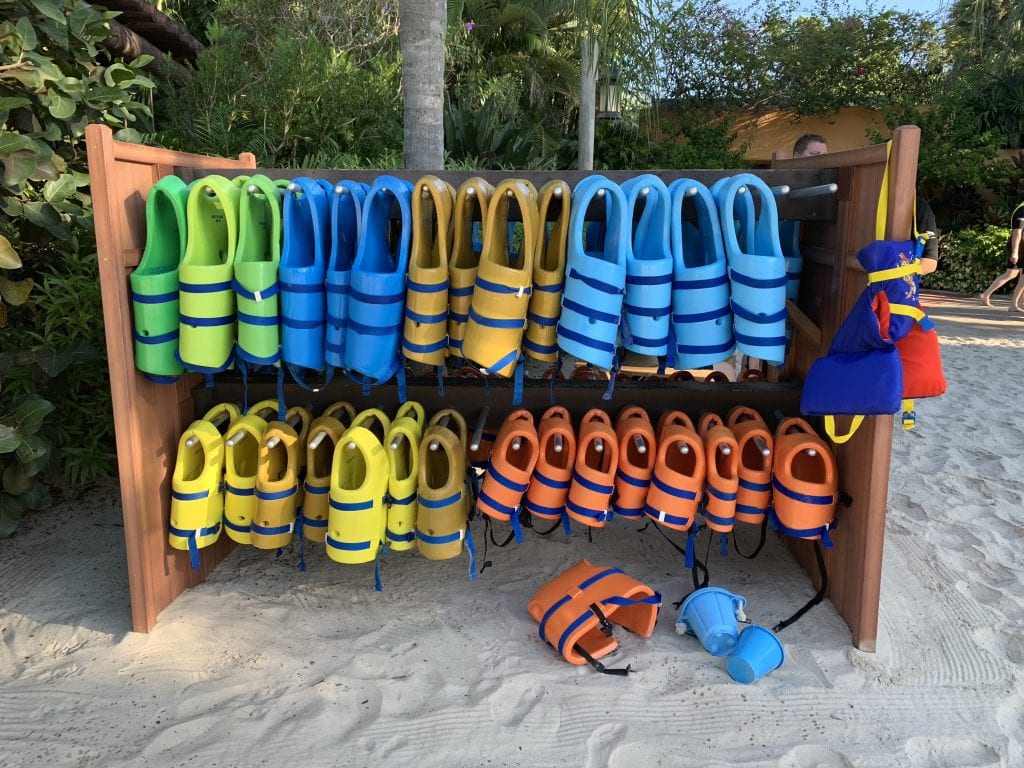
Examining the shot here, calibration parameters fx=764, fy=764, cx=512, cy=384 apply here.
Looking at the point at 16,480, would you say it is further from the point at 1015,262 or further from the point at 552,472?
the point at 1015,262

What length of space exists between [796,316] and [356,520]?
1.79m

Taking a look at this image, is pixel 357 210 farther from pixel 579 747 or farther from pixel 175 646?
pixel 579 747

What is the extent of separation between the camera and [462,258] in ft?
8.64

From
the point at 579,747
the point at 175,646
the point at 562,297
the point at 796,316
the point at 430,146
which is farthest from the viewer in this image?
the point at 430,146

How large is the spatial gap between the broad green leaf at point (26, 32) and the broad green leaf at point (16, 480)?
1.67 metres

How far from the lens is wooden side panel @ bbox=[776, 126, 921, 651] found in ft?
7.68

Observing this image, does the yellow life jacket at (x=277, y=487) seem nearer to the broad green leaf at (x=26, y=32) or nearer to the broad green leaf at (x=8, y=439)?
the broad green leaf at (x=8, y=439)

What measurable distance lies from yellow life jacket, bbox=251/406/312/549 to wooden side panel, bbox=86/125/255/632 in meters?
0.35

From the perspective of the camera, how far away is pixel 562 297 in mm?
2449

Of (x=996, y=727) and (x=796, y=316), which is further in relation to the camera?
(x=796, y=316)

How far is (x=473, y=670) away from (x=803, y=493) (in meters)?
1.27

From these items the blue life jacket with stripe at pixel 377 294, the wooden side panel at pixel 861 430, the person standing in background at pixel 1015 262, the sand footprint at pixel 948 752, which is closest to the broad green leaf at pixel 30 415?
the blue life jacket with stripe at pixel 377 294

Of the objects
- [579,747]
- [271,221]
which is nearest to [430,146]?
[271,221]

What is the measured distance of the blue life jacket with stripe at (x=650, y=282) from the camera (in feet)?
7.89
